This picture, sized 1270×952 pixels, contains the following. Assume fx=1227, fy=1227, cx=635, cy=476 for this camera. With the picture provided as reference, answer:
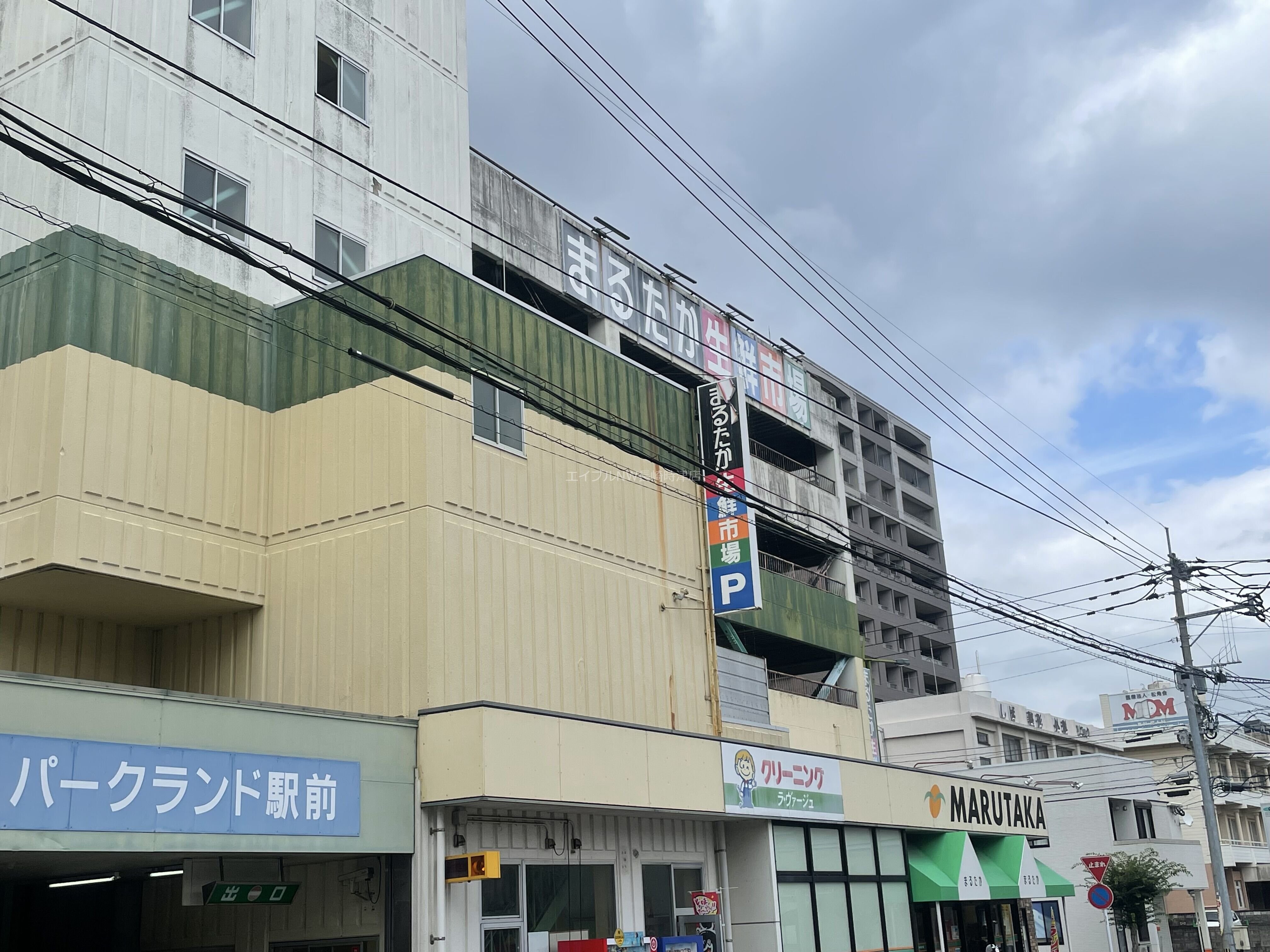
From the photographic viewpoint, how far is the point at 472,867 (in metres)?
15.2

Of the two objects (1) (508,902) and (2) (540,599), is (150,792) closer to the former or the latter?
(1) (508,902)

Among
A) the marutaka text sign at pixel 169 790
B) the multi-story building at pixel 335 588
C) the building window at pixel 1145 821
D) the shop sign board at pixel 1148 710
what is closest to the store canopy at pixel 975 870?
the multi-story building at pixel 335 588

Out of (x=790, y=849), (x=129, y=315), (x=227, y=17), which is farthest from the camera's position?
(x=227, y=17)

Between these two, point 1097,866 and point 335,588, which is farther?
point 1097,866

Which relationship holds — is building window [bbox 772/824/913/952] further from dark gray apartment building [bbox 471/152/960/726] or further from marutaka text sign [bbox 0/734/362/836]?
marutaka text sign [bbox 0/734/362/836]

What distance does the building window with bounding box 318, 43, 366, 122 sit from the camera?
75.0 feet

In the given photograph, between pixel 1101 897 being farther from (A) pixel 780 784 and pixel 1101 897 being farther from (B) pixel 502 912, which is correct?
(B) pixel 502 912

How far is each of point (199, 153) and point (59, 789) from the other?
38.4 feet

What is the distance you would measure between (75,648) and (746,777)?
10491mm

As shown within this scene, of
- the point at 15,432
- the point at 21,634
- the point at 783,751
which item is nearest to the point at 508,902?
the point at 783,751

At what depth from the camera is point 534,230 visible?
3306 centimetres

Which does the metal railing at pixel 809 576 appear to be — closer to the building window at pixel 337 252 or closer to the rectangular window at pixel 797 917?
the rectangular window at pixel 797 917

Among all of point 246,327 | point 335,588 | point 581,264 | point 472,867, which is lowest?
point 472,867

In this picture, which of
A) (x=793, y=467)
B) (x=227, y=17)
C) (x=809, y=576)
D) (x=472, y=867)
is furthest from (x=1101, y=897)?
(x=793, y=467)
